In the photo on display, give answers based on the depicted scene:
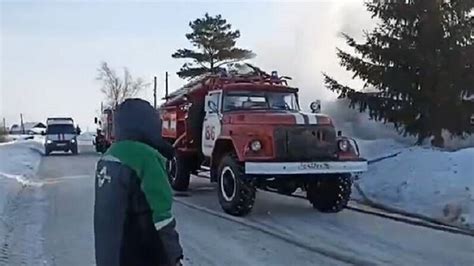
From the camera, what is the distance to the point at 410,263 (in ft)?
27.6

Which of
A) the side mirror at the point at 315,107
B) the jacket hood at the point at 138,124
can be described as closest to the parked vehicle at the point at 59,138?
the side mirror at the point at 315,107

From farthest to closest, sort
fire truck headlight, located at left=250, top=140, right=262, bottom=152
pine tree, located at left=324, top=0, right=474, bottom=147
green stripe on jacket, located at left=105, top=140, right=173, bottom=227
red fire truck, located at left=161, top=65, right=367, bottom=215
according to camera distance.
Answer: pine tree, located at left=324, top=0, right=474, bottom=147 < fire truck headlight, located at left=250, top=140, right=262, bottom=152 < red fire truck, located at left=161, top=65, right=367, bottom=215 < green stripe on jacket, located at left=105, top=140, right=173, bottom=227

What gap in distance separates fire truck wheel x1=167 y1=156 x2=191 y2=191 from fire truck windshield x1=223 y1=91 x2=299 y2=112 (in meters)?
2.73

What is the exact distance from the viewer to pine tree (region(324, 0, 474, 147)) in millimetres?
23062

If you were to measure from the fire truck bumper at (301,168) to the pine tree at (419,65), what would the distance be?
11259 millimetres

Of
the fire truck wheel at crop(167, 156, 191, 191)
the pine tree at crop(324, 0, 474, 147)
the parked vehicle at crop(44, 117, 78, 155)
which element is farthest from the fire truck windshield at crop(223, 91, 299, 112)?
the parked vehicle at crop(44, 117, 78, 155)

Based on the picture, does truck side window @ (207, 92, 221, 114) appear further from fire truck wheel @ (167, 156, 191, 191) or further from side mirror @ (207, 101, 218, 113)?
fire truck wheel @ (167, 156, 191, 191)

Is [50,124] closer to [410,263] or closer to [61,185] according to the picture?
[61,185]

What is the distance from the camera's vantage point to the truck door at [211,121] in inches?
556

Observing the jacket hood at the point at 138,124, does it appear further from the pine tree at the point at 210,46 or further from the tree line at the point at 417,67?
the pine tree at the point at 210,46

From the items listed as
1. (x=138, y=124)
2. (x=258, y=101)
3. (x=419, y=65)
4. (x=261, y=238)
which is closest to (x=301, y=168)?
(x=261, y=238)

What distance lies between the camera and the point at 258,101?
14383mm

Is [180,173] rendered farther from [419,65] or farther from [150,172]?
[150,172]

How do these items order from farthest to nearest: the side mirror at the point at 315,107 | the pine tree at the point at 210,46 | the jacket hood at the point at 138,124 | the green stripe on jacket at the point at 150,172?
1. the pine tree at the point at 210,46
2. the side mirror at the point at 315,107
3. the jacket hood at the point at 138,124
4. the green stripe on jacket at the point at 150,172
